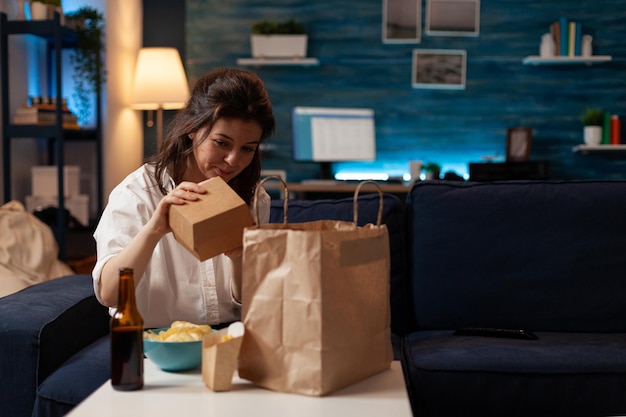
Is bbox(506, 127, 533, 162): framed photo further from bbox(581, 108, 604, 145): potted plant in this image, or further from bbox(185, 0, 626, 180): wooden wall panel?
bbox(581, 108, 604, 145): potted plant

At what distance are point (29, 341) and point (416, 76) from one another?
379 cm

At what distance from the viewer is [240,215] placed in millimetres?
1295

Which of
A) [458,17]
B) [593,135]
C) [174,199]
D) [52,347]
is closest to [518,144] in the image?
[593,135]

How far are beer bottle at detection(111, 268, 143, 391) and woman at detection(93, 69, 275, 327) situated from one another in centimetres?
40

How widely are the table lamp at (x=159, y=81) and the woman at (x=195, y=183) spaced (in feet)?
10.2

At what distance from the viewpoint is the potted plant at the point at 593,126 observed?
4.79 meters

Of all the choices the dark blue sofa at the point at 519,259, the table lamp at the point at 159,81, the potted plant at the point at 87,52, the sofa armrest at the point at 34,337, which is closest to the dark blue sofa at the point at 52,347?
the sofa armrest at the point at 34,337

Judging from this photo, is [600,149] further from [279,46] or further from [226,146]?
[226,146]

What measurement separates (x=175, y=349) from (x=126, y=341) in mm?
109

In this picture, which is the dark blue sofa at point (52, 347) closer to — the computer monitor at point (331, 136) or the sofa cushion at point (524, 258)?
the sofa cushion at point (524, 258)

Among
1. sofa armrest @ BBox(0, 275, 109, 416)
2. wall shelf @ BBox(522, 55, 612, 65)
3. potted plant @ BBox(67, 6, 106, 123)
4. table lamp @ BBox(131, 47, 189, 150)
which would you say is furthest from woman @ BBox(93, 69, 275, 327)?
wall shelf @ BBox(522, 55, 612, 65)

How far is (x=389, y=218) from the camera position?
2221mm

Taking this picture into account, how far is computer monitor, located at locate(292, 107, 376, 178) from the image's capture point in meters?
4.99

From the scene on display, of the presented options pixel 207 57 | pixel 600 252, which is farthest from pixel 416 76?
pixel 600 252
